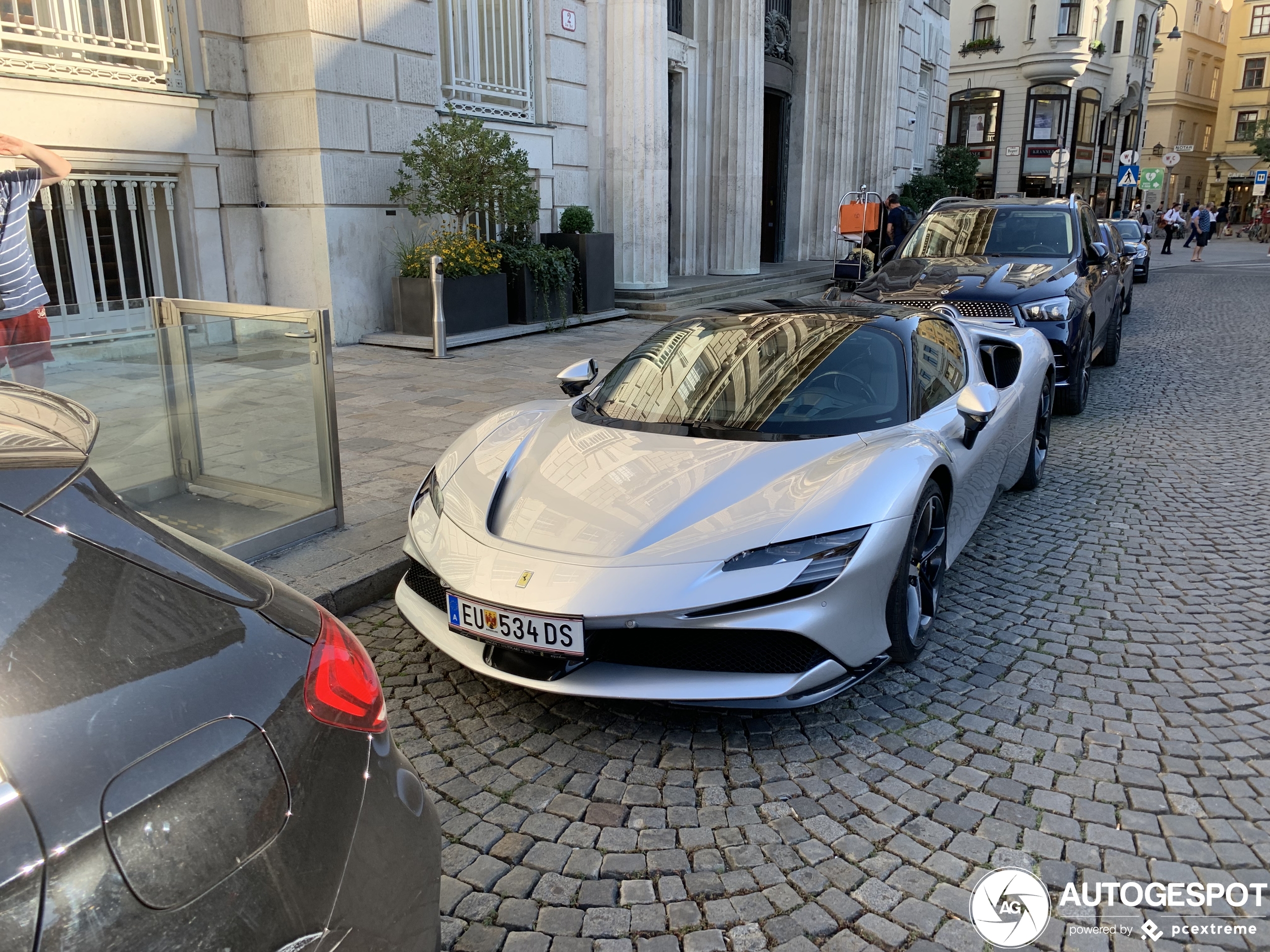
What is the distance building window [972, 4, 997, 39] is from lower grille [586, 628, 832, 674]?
63.0m

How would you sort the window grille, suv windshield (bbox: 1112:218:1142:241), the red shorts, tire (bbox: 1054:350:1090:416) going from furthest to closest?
suv windshield (bbox: 1112:218:1142:241), the window grille, tire (bbox: 1054:350:1090:416), the red shorts

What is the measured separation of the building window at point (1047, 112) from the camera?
55.2 metres

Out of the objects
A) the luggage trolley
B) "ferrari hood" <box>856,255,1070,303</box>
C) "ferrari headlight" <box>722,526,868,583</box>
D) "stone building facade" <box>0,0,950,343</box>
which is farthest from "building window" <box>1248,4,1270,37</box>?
"ferrari headlight" <box>722,526,868,583</box>

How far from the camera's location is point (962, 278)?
8.52 metres

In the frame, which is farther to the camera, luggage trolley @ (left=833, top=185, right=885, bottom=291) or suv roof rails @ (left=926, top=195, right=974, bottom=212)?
luggage trolley @ (left=833, top=185, right=885, bottom=291)

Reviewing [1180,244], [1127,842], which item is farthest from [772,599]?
[1180,244]

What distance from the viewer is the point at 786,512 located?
10.5 ft

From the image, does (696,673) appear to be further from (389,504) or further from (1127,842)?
(389,504)

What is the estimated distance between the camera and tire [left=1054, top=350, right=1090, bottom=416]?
328 inches

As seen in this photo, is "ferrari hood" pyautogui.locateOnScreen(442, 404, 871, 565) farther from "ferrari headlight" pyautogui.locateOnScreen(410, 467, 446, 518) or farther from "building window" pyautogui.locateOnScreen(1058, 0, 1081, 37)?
"building window" pyautogui.locateOnScreen(1058, 0, 1081, 37)

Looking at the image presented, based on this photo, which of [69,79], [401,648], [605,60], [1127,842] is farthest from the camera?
[605,60]

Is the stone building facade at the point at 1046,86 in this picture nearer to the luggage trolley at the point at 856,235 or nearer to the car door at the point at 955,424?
the luggage trolley at the point at 856,235

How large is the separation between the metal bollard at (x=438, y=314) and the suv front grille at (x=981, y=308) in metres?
4.95

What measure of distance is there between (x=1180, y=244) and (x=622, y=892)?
178 feet
